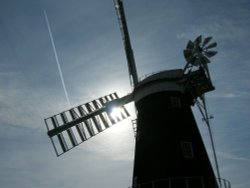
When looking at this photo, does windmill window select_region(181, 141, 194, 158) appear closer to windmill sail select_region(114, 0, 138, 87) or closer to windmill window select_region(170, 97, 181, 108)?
windmill window select_region(170, 97, 181, 108)

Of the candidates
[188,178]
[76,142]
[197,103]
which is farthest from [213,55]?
[76,142]

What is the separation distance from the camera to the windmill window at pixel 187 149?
17812mm

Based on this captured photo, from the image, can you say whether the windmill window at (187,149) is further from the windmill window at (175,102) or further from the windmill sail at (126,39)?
the windmill sail at (126,39)

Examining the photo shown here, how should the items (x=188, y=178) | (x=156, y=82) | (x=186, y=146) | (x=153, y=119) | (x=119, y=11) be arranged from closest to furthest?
(x=188, y=178) < (x=186, y=146) < (x=153, y=119) < (x=156, y=82) < (x=119, y=11)

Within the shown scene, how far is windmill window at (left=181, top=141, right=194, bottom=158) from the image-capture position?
1781 cm

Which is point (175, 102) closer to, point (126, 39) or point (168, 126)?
point (168, 126)

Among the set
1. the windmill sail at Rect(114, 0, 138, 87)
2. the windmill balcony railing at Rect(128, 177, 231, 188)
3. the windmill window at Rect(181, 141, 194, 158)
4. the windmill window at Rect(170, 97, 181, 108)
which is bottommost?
the windmill balcony railing at Rect(128, 177, 231, 188)

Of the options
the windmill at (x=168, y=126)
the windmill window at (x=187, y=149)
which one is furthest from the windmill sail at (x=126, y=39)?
the windmill window at (x=187, y=149)

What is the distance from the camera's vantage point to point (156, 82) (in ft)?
69.2

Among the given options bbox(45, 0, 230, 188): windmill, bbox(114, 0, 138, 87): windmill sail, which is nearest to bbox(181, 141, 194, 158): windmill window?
bbox(45, 0, 230, 188): windmill

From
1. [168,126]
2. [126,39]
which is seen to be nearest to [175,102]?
[168,126]

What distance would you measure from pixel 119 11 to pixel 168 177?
54.5 ft

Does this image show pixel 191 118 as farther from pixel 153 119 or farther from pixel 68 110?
pixel 68 110

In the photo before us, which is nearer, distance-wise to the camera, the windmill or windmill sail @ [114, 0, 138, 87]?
the windmill
